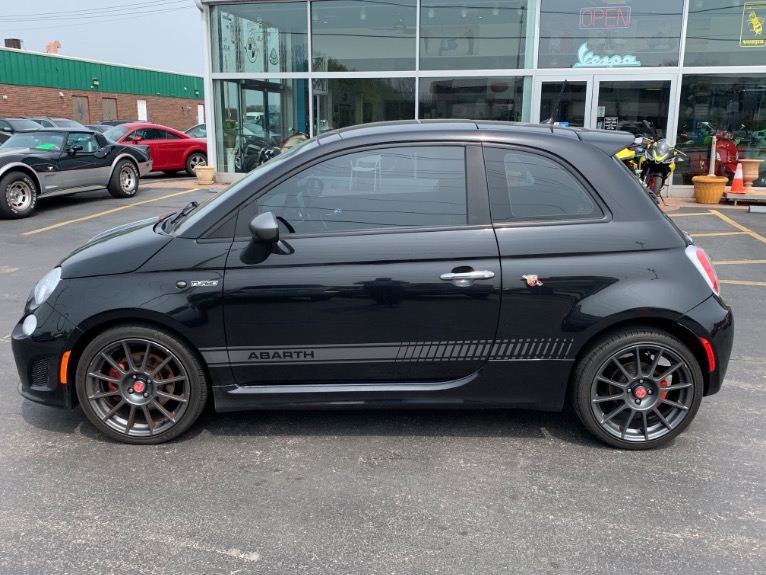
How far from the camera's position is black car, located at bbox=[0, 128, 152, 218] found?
441 inches

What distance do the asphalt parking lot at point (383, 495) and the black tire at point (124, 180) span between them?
10130 mm

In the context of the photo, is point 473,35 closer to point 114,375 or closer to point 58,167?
point 58,167

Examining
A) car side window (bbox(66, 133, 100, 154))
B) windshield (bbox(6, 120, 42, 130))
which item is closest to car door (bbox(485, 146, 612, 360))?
car side window (bbox(66, 133, 100, 154))

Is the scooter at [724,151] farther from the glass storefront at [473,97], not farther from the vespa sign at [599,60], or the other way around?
the glass storefront at [473,97]

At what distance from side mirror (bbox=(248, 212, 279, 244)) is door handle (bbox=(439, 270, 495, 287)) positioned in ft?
2.88

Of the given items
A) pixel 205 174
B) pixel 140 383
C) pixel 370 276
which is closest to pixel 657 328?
pixel 370 276

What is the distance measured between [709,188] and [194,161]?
1313 cm

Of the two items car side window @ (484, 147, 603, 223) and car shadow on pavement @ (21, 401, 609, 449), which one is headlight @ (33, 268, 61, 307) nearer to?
car shadow on pavement @ (21, 401, 609, 449)

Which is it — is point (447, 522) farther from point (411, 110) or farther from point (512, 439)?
point (411, 110)

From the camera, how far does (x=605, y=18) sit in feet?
43.3

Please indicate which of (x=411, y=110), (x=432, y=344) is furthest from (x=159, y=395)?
(x=411, y=110)

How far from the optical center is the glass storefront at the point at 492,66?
12961mm

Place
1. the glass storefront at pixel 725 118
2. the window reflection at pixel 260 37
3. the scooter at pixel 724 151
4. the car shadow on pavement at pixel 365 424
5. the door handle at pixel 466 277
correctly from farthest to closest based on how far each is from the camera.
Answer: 1. the window reflection at pixel 260 37
2. the scooter at pixel 724 151
3. the glass storefront at pixel 725 118
4. the car shadow on pavement at pixel 365 424
5. the door handle at pixel 466 277

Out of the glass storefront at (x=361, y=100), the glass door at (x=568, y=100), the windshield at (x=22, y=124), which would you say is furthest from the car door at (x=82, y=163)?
the glass door at (x=568, y=100)
